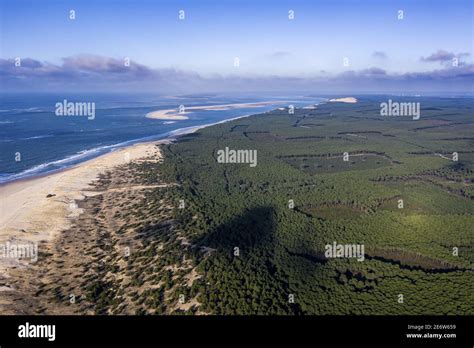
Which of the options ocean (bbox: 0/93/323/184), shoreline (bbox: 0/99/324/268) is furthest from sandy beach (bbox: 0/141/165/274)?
ocean (bbox: 0/93/323/184)

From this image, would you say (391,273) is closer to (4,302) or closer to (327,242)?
(327,242)

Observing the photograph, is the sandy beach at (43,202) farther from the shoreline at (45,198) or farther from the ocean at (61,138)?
the ocean at (61,138)

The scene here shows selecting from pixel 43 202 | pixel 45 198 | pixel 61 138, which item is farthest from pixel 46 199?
pixel 61 138

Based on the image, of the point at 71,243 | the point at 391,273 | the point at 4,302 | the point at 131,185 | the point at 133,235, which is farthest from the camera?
the point at 131,185

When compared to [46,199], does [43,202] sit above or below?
below

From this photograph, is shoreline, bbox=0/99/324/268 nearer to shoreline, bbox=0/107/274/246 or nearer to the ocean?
shoreline, bbox=0/107/274/246

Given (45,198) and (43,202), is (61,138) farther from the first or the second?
(43,202)

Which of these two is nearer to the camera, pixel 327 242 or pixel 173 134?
pixel 327 242

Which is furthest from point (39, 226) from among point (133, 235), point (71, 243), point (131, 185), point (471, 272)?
point (471, 272)

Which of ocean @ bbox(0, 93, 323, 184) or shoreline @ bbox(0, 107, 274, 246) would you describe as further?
ocean @ bbox(0, 93, 323, 184)

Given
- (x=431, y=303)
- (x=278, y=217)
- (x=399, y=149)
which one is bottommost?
(x=431, y=303)

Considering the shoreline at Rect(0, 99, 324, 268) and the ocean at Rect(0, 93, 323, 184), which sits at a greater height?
the ocean at Rect(0, 93, 323, 184)
